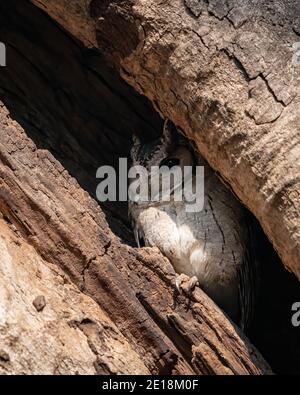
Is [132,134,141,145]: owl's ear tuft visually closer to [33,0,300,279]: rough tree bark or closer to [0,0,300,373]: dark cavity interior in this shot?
[0,0,300,373]: dark cavity interior

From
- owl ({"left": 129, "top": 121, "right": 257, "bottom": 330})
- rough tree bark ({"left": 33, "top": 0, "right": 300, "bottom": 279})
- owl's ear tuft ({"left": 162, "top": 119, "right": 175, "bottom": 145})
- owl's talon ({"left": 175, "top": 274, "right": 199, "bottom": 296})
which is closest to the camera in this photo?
rough tree bark ({"left": 33, "top": 0, "right": 300, "bottom": 279})

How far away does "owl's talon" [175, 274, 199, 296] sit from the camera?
2.15m

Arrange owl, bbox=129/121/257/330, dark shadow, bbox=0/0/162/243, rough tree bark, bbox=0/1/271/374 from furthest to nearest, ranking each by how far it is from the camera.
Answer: dark shadow, bbox=0/0/162/243
owl, bbox=129/121/257/330
rough tree bark, bbox=0/1/271/374

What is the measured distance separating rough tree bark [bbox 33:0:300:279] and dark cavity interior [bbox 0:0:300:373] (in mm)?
577

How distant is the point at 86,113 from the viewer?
2873 millimetres

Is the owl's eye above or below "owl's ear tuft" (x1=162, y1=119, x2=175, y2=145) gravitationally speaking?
below

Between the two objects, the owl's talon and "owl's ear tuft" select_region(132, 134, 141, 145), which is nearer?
the owl's talon

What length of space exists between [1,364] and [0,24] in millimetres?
1553

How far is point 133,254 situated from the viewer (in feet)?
7.13

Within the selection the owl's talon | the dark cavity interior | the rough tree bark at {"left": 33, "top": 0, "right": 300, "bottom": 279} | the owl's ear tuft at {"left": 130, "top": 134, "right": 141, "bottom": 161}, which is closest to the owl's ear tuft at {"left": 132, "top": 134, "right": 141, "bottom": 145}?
the owl's ear tuft at {"left": 130, "top": 134, "right": 141, "bottom": 161}

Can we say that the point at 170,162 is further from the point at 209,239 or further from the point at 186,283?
the point at 186,283

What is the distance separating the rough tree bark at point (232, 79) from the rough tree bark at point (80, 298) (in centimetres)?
21

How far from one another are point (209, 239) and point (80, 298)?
0.60m

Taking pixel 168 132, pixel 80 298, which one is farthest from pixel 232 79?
pixel 80 298
